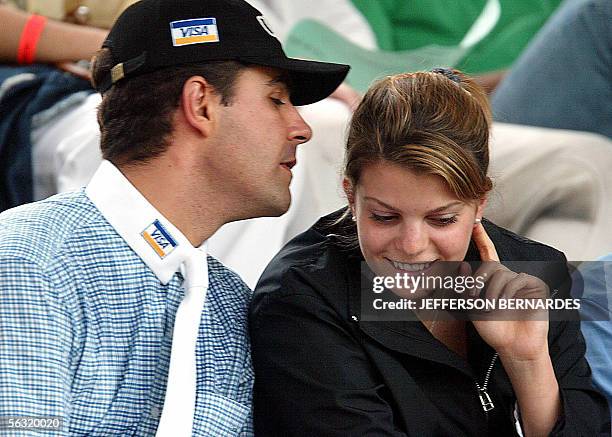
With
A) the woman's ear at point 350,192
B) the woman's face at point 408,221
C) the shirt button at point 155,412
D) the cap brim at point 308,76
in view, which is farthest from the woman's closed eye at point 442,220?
the shirt button at point 155,412

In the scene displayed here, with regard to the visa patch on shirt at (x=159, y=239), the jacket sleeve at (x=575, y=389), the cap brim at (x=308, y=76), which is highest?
the cap brim at (x=308, y=76)

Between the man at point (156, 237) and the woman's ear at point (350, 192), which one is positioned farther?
the woman's ear at point (350, 192)

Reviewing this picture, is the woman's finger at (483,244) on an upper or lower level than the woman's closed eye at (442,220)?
lower

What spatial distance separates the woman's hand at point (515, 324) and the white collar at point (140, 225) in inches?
12.5

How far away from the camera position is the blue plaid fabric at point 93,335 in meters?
0.94

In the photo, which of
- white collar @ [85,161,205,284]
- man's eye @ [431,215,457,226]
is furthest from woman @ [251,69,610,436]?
white collar @ [85,161,205,284]

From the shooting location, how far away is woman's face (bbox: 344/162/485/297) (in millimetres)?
1017

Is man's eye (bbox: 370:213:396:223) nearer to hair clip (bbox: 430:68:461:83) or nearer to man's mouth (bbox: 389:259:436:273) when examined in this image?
man's mouth (bbox: 389:259:436:273)

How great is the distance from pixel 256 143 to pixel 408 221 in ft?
0.65

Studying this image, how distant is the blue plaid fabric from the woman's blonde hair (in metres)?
0.24

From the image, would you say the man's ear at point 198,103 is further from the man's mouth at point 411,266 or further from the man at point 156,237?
the man's mouth at point 411,266

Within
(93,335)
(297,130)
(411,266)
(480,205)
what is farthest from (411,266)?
(93,335)

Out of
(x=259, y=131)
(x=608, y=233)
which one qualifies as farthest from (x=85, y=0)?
(x=608, y=233)

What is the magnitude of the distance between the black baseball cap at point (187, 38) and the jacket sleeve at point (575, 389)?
0.41m
